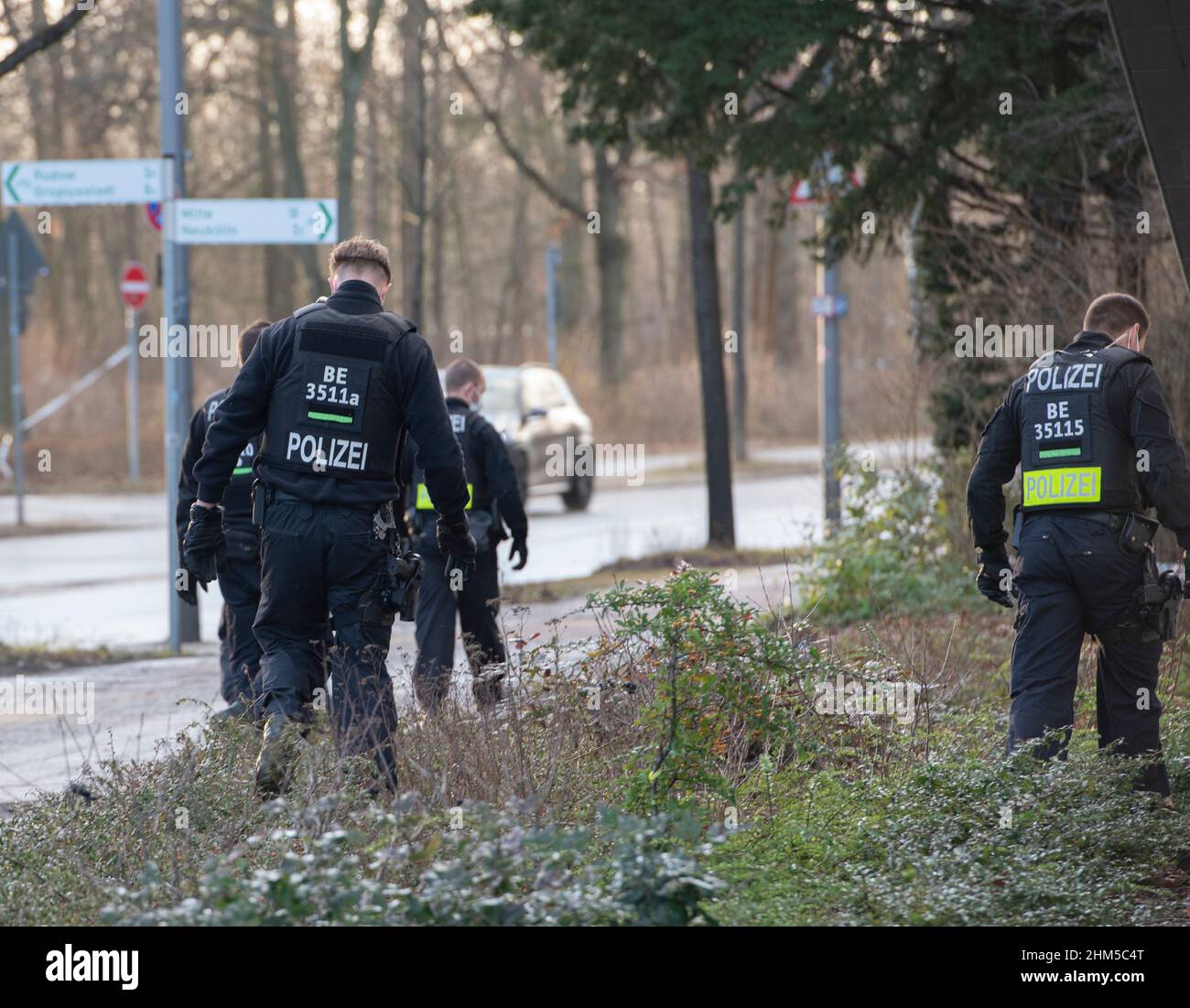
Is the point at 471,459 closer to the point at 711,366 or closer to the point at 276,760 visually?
the point at 276,760

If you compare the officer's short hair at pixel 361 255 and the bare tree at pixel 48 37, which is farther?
the bare tree at pixel 48 37

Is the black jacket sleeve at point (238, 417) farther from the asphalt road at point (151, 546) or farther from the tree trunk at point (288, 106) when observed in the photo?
the tree trunk at point (288, 106)

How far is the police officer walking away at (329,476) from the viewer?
5959 mm

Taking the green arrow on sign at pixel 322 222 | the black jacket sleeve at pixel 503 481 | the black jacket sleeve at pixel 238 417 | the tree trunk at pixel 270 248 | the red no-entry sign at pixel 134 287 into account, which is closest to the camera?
the black jacket sleeve at pixel 238 417

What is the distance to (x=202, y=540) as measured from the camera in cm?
613

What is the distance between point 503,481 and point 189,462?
1604 millimetres

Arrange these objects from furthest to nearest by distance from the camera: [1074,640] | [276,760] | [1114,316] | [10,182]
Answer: [10,182] < [1114,316] < [1074,640] < [276,760]

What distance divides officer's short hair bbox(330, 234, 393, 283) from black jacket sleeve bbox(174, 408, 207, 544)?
5.35 ft

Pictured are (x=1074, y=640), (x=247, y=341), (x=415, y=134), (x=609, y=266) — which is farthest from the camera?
(x=609, y=266)

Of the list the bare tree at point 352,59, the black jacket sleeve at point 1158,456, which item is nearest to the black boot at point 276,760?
the black jacket sleeve at point 1158,456

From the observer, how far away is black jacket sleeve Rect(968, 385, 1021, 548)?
6.30 metres

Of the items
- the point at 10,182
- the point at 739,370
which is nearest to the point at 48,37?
the point at 10,182
